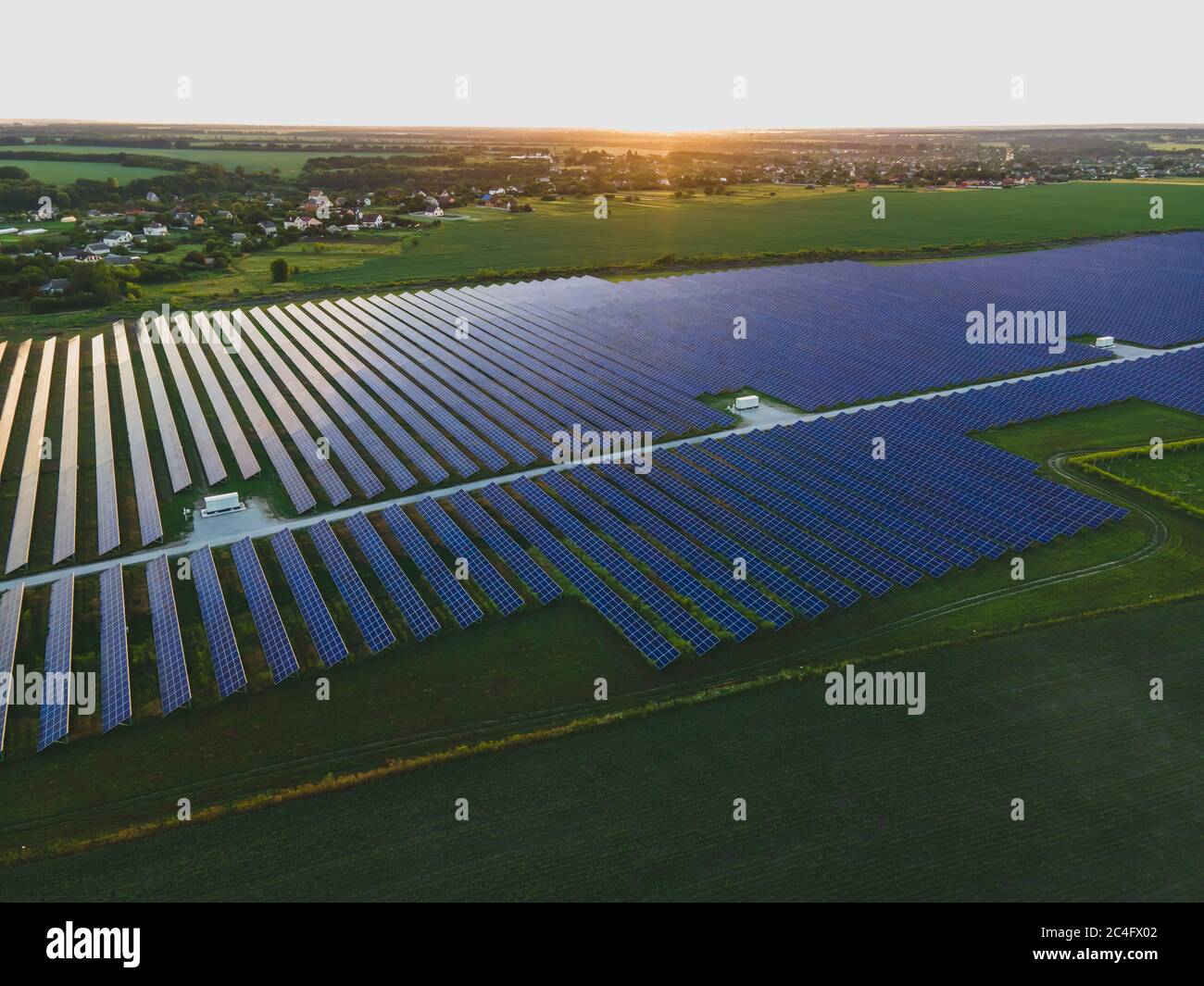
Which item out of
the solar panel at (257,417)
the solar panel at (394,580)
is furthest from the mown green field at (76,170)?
the solar panel at (394,580)

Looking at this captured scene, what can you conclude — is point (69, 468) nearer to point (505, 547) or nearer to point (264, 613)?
point (264, 613)

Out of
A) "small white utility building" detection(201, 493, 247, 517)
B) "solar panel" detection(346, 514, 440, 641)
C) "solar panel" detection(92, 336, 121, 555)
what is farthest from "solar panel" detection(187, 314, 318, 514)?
"solar panel" detection(92, 336, 121, 555)

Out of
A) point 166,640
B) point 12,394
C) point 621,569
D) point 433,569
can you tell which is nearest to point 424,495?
point 433,569

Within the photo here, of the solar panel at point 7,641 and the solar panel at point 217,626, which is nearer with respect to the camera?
the solar panel at point 7,641

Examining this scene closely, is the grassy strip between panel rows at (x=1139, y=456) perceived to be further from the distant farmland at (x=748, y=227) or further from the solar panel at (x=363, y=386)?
the distant farmland at (x=748, y=227)

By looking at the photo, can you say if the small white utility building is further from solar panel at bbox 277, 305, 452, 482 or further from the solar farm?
solar panel at bbox 277, 305, 452, 482

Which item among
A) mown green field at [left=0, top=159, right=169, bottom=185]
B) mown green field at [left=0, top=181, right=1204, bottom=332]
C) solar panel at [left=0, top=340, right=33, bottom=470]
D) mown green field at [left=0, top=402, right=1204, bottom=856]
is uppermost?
mown green field at [left=0, top=159, right=169, bottom=185]
